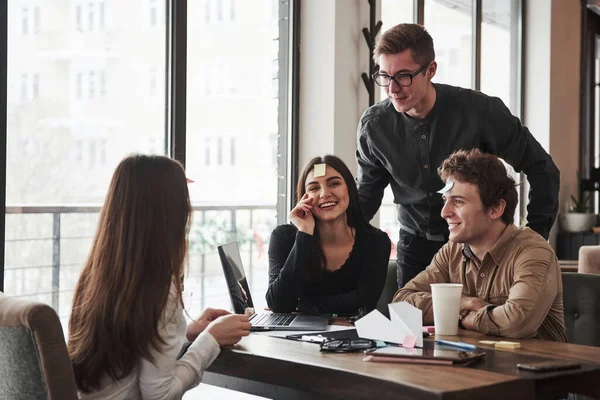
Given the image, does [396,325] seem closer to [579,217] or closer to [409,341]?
[409,341]

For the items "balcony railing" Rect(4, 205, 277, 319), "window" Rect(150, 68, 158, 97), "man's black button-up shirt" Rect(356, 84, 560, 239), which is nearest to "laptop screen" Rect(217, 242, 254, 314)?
"balcony railing" Rect(4, 205, 277, 319)

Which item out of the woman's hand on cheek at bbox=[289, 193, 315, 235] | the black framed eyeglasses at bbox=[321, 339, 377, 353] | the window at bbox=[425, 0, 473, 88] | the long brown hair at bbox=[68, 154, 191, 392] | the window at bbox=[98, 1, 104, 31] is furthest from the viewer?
the window at bbox=[425, 0, 473, 88]

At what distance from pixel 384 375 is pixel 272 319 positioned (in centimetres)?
86

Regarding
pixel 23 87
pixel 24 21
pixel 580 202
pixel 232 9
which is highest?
pixel 232 9

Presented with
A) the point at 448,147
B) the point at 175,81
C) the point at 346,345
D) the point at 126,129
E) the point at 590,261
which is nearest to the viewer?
the point at 346,345

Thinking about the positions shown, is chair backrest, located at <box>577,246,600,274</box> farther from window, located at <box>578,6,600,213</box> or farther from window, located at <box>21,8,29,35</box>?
window, located at <box>578,6,600,213</box>

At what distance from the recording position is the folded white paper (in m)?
1.88

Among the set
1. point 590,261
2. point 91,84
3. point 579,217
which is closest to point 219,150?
point 91,84

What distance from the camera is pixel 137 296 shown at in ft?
5.58

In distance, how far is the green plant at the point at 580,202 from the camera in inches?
270

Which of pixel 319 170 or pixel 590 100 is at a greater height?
pixel 590 100

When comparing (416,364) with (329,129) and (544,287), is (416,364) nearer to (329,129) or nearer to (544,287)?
(544,287)

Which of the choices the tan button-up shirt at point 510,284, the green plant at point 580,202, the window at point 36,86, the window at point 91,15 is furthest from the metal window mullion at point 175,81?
the green plant at point 580,202

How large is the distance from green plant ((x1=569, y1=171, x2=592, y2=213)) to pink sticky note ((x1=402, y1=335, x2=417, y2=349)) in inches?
212
